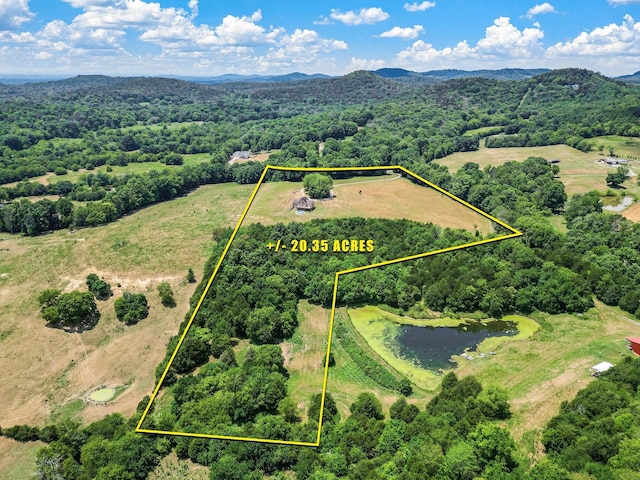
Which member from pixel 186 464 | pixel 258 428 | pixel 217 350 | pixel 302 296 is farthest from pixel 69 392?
pixel 302 296

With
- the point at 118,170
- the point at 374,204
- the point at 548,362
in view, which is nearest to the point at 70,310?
the point at 374,204

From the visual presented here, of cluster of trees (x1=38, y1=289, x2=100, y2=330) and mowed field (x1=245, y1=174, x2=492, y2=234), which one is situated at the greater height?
mowed field (x1=245, y1=174, x2=492, y2=234)

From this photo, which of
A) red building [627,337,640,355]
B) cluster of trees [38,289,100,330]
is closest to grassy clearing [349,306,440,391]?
red building [627,337,640,355]

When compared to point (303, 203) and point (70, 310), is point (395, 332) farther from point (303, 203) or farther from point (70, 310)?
point (70, 310)

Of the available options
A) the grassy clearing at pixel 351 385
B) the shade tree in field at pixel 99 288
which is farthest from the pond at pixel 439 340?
the shade tree in field at pixel 99 288

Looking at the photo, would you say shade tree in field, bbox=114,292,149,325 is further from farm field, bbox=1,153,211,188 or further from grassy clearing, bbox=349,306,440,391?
farm field, bbox=1,153,211,188

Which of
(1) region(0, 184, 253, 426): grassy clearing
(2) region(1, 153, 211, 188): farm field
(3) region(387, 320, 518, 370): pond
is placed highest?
(2) region(1, 153, 211, 188): farm field
